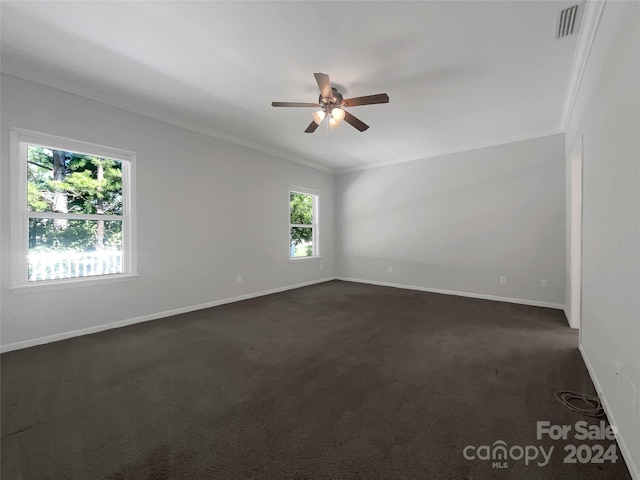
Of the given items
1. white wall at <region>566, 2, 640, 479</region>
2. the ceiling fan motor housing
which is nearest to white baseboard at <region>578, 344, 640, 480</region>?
white wall at <region>566, 2, 640, 479</region>

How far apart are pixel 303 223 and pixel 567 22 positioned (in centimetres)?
475

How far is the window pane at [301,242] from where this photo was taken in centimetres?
576

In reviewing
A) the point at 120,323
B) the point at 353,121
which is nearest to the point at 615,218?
the point at 353,121

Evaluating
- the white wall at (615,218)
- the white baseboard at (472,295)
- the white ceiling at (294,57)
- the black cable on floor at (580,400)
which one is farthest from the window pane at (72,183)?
the white baseboard at (472,295)

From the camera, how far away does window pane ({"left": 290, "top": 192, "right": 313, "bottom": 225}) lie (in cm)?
577

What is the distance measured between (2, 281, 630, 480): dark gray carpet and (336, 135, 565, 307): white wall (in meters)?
1.26

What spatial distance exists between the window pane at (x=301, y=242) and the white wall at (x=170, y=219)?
32 centimetres

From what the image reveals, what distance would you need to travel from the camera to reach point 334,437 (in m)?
1.49

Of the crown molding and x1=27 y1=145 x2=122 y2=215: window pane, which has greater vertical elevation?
the crown molding

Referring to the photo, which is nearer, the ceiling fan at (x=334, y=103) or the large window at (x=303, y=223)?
the ceiling fan at (x=334, y=103)

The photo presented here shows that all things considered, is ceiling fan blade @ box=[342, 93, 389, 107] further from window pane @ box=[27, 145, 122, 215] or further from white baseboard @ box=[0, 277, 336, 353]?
white baseboard @ box=[0, 277, 336, 353]

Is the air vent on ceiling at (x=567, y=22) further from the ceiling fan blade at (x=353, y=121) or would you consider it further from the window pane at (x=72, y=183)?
the window pane at (x=72, y=183)

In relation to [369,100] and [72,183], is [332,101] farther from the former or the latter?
[72,183]

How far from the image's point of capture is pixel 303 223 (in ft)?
19.7
